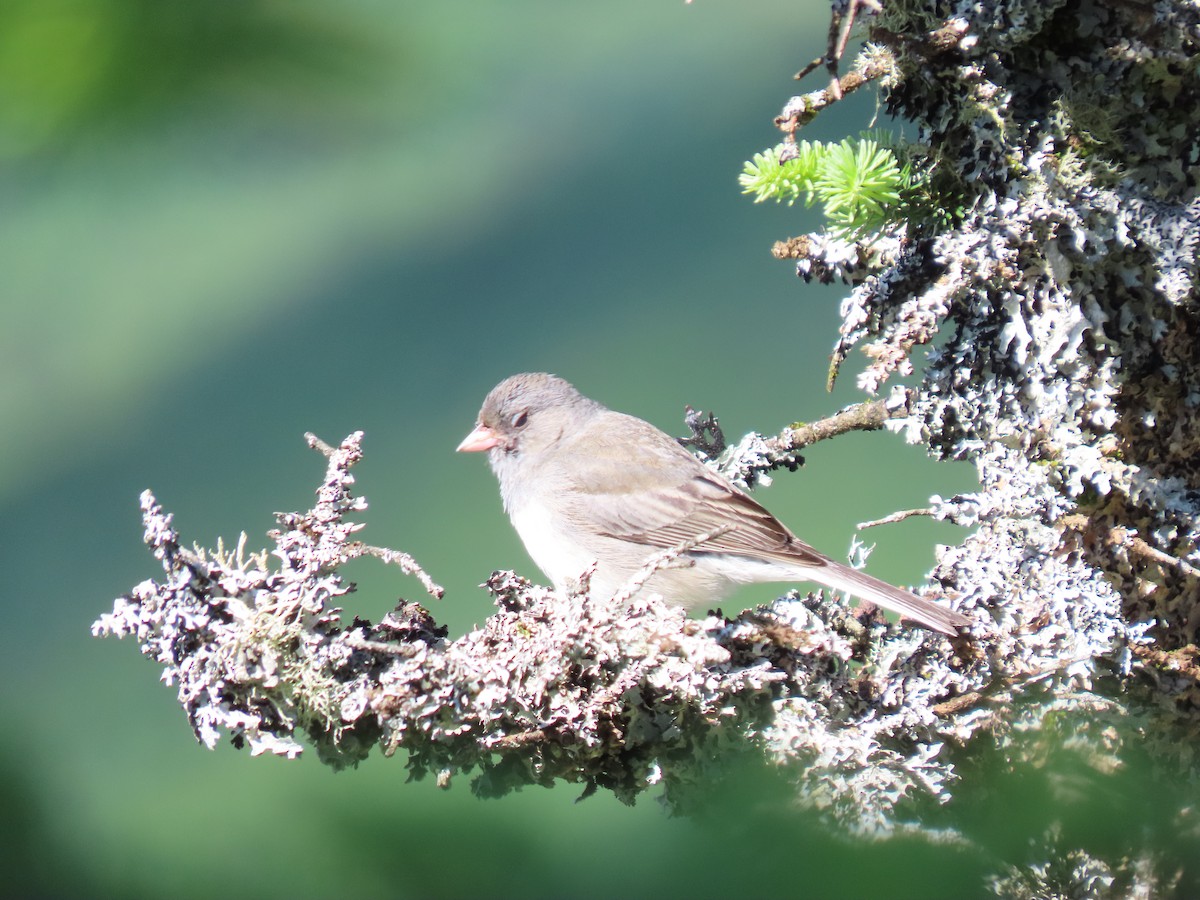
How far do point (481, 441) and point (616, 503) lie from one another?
1.10ft

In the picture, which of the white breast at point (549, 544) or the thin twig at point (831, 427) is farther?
the white breast at point (549, 544)

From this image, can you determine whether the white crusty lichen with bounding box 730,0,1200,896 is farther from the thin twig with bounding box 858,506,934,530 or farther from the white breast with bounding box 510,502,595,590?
the white breast with bounding box 510,502,595,590

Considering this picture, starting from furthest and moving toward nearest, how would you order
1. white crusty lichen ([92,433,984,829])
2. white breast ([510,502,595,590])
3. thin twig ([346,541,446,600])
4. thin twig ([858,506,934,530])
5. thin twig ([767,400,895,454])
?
1. white breast ([510,502,595,590])
2. thin twig ([767,400,895,454])
3. thin twig ([858,506,934,530])
4. thin twig ([346,541,446,600])
5. white crusty lichen ([92,433,984,829])

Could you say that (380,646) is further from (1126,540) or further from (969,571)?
(1126,540)

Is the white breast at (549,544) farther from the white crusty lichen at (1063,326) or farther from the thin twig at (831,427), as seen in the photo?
the white crusty lichen at (1063,326)

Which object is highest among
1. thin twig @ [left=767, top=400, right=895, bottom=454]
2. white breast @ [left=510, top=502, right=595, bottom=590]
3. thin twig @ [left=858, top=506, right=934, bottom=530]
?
thin twig @ [left=767, top=400, right=895, bottom=454]

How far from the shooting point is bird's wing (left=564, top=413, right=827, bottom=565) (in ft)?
5.30

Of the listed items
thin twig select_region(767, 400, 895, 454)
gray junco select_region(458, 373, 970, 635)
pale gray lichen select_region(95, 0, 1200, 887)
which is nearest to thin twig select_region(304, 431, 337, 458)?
pale gray lichen select_region(95, 0, 1200, 887)

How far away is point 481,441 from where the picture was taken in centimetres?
201

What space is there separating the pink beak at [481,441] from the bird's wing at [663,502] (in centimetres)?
17

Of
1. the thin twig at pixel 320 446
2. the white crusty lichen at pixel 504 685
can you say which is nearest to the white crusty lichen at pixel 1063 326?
the white crusty lichen at pixel 504 685

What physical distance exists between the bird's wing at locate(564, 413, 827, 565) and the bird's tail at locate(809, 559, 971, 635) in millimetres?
206

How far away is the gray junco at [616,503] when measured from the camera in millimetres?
1619

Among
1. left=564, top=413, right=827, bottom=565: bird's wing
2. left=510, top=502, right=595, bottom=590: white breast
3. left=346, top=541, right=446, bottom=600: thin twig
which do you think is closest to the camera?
left=346, top=541, right=446, bottom=600: thin twig
